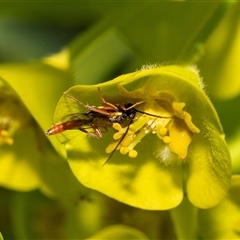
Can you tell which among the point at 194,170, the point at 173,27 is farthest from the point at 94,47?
the point at 194,170

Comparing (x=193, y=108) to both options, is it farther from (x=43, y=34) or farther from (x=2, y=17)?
(x=43, y=34)

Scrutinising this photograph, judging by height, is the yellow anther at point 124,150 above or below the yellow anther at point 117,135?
below

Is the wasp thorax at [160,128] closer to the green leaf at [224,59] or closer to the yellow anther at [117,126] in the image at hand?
the yellow anther at [117,126]

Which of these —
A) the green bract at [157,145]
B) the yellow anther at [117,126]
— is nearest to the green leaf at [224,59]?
the green bract at [157,145]

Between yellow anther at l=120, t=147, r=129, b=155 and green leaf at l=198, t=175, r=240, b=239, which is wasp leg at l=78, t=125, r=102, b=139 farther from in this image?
green leaf at l=198, t=175, r=240, b=239

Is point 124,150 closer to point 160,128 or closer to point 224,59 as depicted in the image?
point 160,128

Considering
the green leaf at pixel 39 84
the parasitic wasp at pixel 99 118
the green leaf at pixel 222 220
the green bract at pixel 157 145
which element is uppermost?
the green leaf at pixel 39 84

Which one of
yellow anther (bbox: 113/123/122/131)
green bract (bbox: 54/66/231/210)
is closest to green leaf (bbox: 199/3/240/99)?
green bract (bbox: 54/66/231/210)
